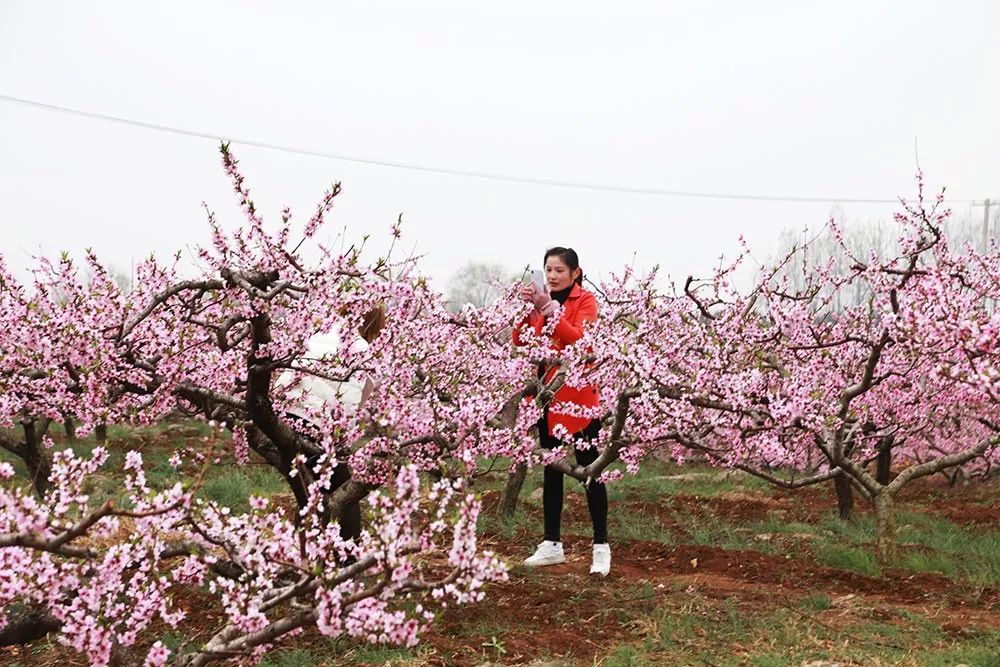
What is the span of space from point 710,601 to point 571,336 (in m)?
1.94

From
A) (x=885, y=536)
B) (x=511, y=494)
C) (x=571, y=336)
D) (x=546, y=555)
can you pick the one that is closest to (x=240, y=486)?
(x=511, y=494)

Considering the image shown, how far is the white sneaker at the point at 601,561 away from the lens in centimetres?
596

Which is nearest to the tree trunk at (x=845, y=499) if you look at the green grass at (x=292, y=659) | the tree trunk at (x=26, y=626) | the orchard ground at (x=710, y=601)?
the orchard ground at (x=710, y=601)

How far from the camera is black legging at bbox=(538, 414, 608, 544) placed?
5871 mm

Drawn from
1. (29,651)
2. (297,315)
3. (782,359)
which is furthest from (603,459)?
(782,359)

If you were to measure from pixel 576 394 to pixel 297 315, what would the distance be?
2058 mm

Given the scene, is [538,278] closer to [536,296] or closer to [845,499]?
[536,296]

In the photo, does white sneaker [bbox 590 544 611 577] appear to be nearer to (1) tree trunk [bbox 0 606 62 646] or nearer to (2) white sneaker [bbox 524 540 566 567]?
(2) white sneaker [bbox 524 540 566 567]

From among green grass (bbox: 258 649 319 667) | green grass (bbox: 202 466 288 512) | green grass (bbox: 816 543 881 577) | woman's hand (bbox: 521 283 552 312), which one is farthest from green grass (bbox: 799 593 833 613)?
green grass (bbox: 202 466 288 512)

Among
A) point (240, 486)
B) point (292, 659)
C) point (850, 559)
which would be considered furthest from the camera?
point (240, 486)

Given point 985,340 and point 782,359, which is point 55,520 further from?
point 782,359

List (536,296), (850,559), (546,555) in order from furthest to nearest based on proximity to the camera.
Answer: (850,559) < (546,555) < (536,296)

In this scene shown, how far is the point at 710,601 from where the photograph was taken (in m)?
Result: 5.32

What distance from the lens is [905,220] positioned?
719 centimetres
